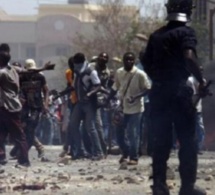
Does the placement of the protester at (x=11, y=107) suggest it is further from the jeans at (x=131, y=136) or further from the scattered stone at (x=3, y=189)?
the scattered stone at (x=3, y=189)

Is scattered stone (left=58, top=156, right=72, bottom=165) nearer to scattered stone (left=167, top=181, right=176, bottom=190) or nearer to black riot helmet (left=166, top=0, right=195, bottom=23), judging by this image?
scattered stone (left=167, top=181, right=176, bottom=190)

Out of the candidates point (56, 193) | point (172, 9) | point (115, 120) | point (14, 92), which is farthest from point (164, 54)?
point (115, 120)

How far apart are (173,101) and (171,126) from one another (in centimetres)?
27

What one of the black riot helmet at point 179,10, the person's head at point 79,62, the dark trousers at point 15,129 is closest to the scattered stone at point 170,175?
the black riot helmet at point 179,10

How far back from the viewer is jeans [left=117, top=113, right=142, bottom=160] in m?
16.9

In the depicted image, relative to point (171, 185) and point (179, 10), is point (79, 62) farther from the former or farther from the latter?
point (179, 10)

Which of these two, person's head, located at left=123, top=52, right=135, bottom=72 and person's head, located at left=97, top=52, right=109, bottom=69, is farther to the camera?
person's head, located at left=97, top=52, right=109, bottom=69

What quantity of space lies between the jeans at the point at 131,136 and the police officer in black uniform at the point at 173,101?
18.6 feet

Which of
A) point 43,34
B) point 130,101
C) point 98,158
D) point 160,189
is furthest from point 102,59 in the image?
point 43,34

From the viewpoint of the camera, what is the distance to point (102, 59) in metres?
19.2

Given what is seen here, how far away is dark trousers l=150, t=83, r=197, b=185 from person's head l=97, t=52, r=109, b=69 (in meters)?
7.94

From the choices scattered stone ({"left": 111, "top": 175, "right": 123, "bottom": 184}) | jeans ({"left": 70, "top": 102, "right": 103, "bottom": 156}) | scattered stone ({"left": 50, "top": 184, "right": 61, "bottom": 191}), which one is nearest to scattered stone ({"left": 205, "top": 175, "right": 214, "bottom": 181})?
scattered stone ({"left": 111, "top": 175, "right": 123, "bottom": 184})

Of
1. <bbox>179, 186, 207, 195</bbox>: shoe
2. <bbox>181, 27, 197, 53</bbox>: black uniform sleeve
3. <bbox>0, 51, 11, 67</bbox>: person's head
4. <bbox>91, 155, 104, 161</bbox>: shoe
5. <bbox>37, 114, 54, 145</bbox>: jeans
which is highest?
<bbox>181, 27, 197, 53</bbox>: black uniform sleeve

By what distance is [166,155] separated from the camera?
1121 cm
